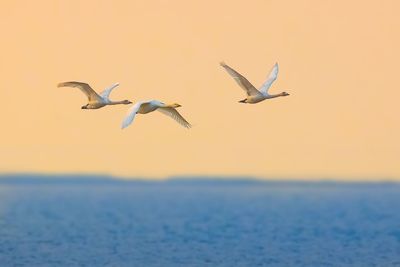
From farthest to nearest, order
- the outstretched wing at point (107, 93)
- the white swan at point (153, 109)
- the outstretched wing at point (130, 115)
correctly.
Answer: the outstretched wing at point (107, 93)
the white swan at point (153, 109)
the outstretched wing at point (130, 115)

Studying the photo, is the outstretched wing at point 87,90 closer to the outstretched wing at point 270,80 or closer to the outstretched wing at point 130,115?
the outstretched wing at point 130,115

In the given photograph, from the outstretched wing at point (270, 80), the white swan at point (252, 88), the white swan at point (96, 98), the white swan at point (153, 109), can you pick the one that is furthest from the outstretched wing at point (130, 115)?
the outstretched wing at point (270, 80)

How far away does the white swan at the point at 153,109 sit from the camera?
6208cm

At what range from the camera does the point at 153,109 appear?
225 ft

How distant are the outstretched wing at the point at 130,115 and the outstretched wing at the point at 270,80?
39.5ft

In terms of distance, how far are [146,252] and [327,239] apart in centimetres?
2955

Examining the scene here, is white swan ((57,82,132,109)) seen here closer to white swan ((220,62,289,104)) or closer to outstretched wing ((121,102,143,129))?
white swan ((220,62,289,104))

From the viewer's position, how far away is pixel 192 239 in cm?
15625

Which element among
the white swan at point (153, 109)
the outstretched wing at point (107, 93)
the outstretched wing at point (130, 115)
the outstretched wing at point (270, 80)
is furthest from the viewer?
the outstretched wing at point (270, 80)

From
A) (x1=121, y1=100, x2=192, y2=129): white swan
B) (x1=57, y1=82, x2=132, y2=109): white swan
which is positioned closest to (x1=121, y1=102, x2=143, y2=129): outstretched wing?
(x1=121, y1=100, x2=192, y2=129): white swan

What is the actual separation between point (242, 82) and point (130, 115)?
32.2 ft

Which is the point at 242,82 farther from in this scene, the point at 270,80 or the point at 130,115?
the point at 130,115

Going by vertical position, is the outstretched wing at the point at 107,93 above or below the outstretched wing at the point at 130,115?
above

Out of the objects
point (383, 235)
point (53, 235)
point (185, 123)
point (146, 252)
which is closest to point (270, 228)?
point (383, 235)
